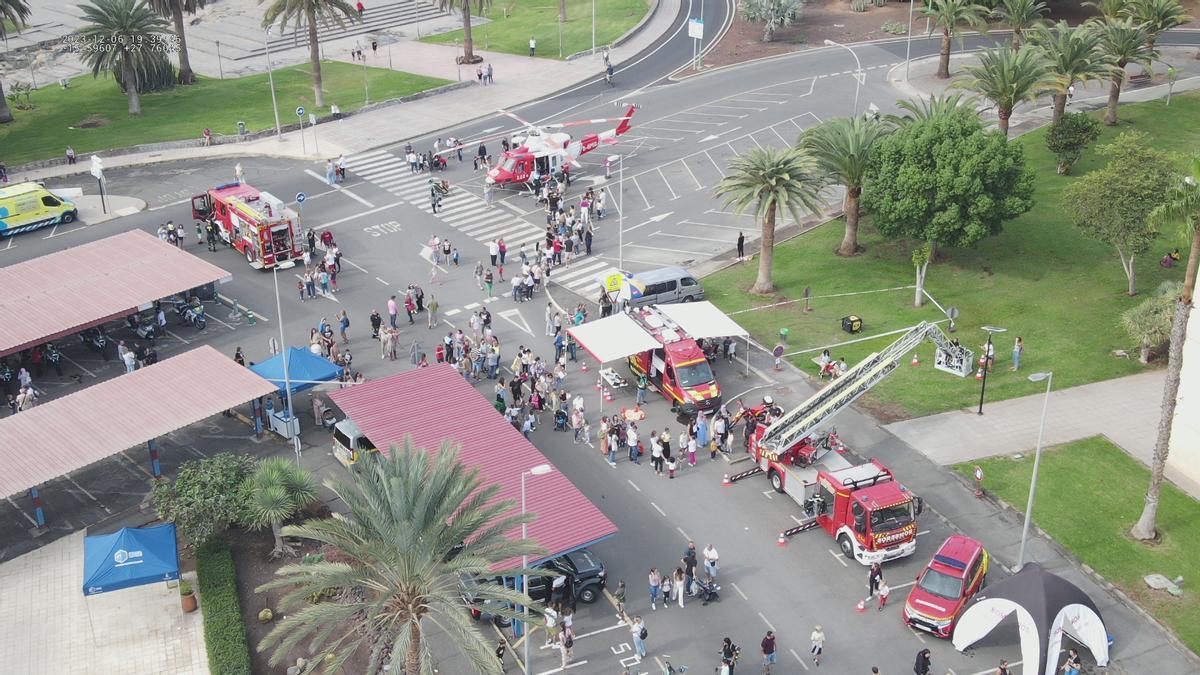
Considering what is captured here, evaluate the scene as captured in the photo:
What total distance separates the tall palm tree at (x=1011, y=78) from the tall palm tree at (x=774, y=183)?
14506mm

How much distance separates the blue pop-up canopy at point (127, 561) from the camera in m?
38.8

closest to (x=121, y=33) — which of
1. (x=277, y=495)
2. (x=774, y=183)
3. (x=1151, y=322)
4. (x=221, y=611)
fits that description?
(x=774, y=183)

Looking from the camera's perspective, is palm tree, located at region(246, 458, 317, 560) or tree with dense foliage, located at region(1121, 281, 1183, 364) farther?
tree with dense foliage, located at region(1121, 281, 1183, 364)

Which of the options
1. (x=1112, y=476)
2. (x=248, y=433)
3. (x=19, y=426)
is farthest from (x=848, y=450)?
(x=19, y=426)

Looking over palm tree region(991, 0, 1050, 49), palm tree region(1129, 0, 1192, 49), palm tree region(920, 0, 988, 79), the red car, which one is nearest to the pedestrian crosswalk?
the red car

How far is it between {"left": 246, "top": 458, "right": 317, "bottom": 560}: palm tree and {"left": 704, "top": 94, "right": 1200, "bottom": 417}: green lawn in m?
24.2

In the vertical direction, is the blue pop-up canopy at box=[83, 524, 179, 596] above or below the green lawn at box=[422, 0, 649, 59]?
below

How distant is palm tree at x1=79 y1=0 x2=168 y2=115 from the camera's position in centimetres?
8519

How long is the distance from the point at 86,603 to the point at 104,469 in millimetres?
8600

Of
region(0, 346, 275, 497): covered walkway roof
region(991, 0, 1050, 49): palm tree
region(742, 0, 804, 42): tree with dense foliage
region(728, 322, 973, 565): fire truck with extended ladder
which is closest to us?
region(728, 322, 973, 565): fire truck with extended ladder

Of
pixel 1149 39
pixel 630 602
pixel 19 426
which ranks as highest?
pixel 1149 39

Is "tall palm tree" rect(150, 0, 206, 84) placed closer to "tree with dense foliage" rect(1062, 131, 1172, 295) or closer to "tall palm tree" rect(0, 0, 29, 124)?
"tall palm tree" rect(0, 0, 29, 124)

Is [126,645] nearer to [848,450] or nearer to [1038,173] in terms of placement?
[848,450]

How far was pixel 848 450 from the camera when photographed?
159ft
